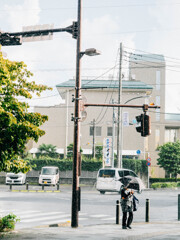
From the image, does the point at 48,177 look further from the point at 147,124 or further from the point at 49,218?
the point at 147,124

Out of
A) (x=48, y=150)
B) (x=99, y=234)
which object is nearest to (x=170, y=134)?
(x=48, y=150)

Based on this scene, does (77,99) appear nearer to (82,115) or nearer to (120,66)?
(82,115)

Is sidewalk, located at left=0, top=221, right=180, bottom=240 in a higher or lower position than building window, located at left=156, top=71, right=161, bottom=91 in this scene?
lower

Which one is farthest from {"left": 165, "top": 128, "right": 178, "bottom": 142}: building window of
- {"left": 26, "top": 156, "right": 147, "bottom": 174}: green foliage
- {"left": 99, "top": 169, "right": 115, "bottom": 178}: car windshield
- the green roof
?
{"left": 99, "top": 169, "right": 115, "bottom": 178}: car windshield

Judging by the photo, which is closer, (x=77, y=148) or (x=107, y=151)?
(x=77, y=148)

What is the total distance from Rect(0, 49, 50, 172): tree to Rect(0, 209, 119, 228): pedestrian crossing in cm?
445

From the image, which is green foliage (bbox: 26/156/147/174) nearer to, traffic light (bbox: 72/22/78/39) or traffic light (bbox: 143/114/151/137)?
traffic light (bbox: 143/114/151/137)

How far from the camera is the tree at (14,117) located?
10.7 meters

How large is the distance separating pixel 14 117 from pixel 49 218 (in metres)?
7.78

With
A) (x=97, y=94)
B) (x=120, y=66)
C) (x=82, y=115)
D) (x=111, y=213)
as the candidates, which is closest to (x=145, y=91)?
(x=97, y=94)

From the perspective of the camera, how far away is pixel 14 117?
35.4 ft

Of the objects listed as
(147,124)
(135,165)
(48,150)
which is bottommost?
(135,165)

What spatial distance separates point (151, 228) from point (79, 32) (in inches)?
297

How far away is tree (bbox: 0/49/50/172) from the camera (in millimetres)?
10717
